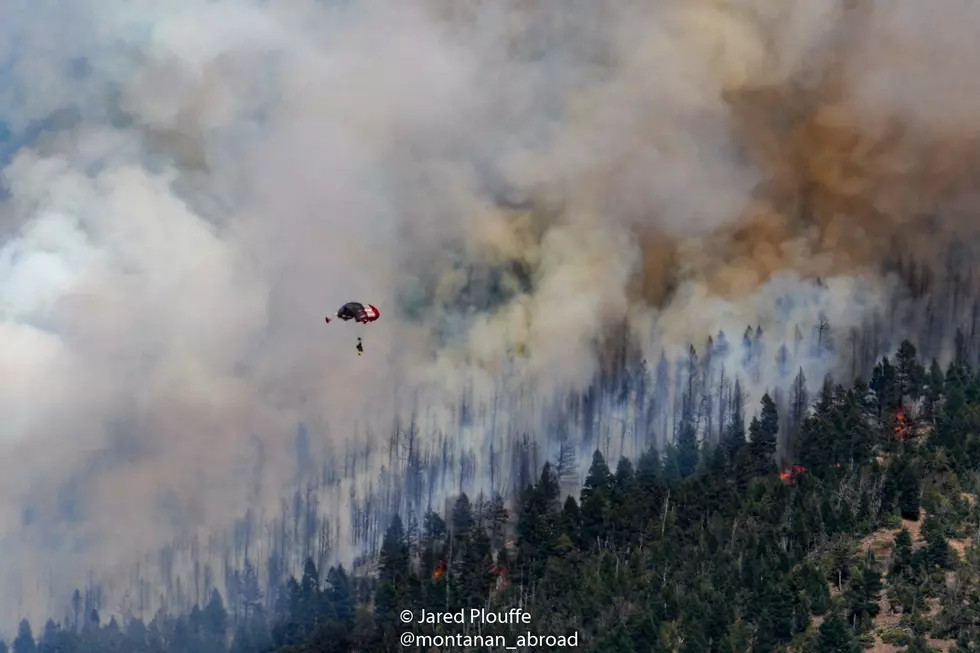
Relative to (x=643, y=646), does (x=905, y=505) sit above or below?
above

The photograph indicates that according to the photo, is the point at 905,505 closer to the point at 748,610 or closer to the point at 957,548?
the point at 957,548

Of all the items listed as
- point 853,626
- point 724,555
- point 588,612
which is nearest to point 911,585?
point 853,626

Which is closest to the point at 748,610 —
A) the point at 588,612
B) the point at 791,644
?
the point at 791,644

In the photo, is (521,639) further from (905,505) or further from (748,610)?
(905,505)

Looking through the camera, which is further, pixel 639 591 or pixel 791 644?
pixel 639 591

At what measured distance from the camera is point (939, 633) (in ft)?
582

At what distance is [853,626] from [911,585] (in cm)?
762

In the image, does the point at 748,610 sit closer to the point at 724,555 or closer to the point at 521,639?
the point at 724,555

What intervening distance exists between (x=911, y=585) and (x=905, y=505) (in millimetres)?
15709

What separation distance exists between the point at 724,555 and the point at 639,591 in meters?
9.87

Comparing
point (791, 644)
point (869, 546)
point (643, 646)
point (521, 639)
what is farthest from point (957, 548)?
point (521, 639)

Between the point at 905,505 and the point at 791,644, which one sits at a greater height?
the point at 905,505

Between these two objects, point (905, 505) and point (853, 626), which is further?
point (905, 505)

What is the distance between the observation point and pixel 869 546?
19425 centimetres
